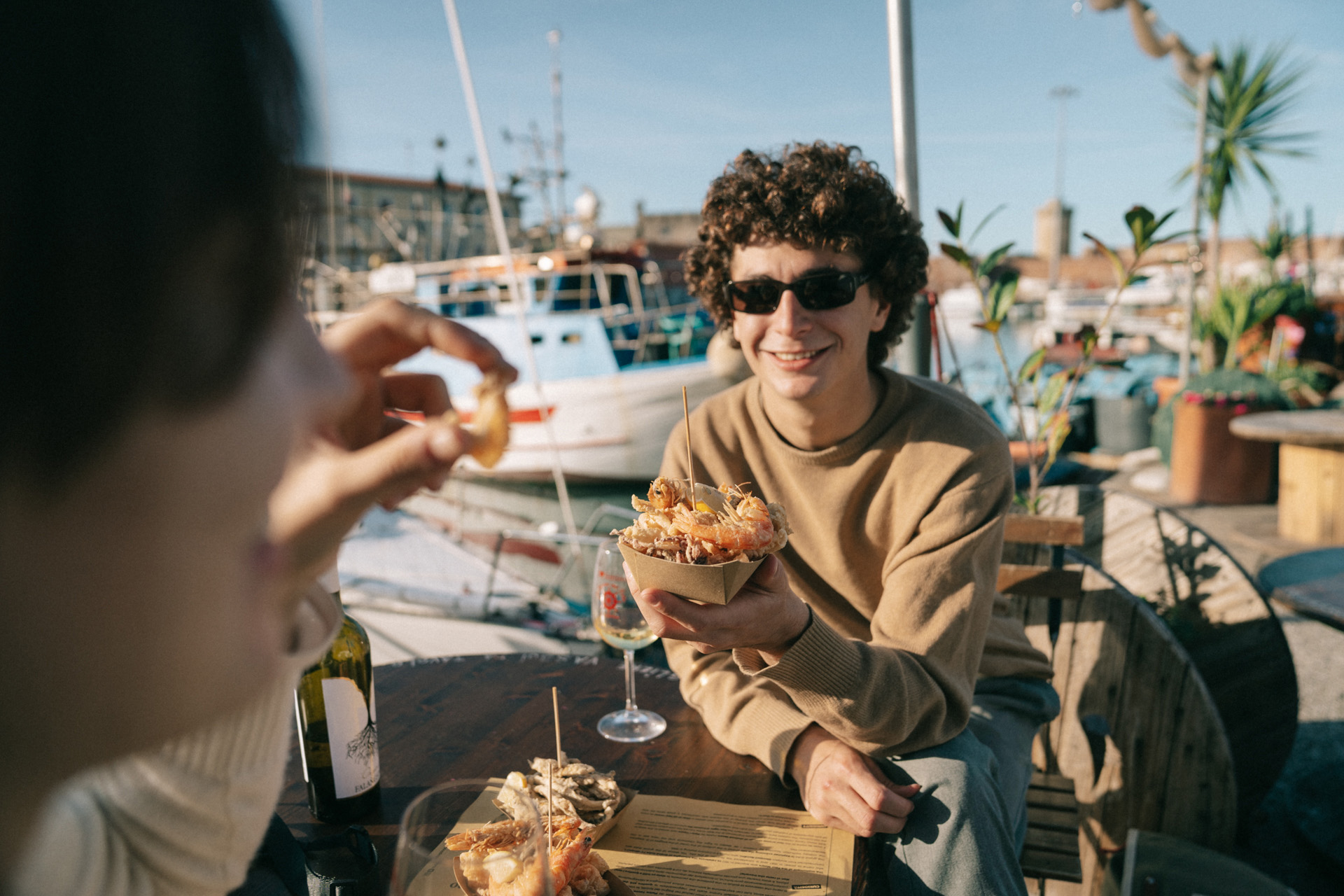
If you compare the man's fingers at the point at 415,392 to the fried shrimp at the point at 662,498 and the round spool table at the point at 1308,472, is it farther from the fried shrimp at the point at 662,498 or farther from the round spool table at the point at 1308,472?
the round spool table at the point at 1308,472

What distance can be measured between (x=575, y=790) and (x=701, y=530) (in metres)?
0.45

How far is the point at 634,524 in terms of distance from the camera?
4.58 feet

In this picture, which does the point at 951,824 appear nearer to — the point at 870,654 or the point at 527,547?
the point at 870,654

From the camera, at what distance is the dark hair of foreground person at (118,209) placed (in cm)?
35

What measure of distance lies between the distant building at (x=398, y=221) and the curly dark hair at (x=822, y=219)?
1505 millimetres

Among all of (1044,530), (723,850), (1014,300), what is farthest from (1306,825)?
(723,850)

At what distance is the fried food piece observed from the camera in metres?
0.55

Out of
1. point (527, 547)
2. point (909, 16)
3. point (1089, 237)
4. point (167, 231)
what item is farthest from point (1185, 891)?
point (527, 547)

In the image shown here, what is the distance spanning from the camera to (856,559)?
1.89 meters

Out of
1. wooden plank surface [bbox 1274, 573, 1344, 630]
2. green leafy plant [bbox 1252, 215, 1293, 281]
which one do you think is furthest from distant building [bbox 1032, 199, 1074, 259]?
wooden plank surface [bbox 1274, 573, 1344, 630]

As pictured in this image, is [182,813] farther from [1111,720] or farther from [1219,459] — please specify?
[1219,459]

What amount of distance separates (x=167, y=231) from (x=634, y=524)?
1063 millimetres

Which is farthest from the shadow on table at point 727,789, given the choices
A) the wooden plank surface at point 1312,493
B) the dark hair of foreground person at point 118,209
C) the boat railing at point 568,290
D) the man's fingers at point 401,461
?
the boat railing at point 568,290

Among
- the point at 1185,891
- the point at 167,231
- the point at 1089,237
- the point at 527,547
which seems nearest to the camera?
the point at 167,231
